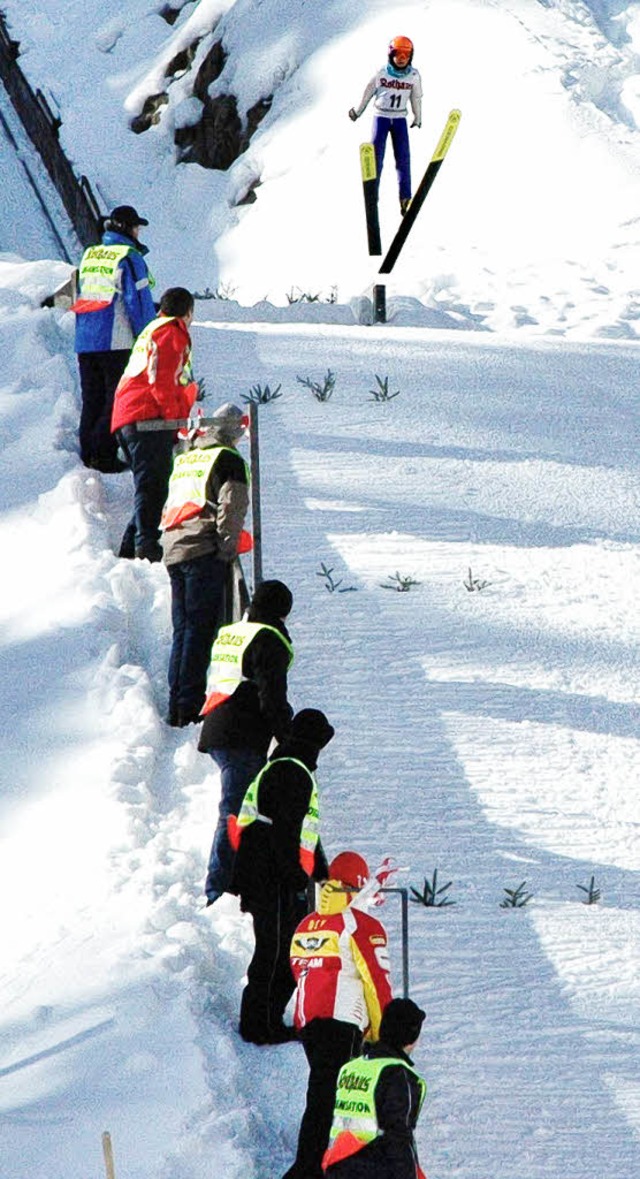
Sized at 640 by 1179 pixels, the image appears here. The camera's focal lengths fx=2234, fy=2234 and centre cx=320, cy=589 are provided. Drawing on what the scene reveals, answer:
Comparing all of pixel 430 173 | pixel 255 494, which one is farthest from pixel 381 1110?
pixel 430 173

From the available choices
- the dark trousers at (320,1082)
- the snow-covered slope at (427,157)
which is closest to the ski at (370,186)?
the snow-covered slope at (427,157)

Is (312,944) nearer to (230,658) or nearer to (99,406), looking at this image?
(230,658)

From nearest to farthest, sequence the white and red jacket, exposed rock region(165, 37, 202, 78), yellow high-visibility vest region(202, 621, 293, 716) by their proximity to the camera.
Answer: the white and red jacket → yellow high-visibility vest region(202, 621, 293, 716) → exposed rock region(165, 37, 202, 78)

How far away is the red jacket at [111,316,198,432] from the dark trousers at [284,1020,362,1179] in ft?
15.0

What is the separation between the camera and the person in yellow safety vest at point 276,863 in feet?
24.8

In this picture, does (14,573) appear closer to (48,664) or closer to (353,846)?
(48,664)

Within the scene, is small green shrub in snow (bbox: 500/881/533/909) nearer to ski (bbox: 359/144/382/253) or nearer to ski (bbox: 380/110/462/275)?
ski (bbox: 380/110/462/275)

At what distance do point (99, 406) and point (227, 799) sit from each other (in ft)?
14.1

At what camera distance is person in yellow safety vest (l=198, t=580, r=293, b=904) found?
818 centimetres

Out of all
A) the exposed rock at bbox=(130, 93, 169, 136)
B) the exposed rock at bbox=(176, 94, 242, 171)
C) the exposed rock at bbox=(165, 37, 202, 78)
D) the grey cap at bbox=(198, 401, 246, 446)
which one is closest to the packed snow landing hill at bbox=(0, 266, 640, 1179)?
the grey cap at bbox=(198, 401, 246, 446)

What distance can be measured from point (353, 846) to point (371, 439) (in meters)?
4.71

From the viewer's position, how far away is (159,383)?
10844 mm

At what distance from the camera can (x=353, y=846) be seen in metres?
8.81

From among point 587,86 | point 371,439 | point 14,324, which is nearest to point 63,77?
point 587,86
